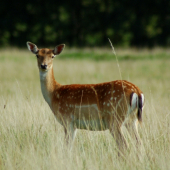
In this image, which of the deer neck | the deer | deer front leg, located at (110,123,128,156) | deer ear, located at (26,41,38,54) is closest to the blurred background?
deer ear, located at (26,41,38,54)

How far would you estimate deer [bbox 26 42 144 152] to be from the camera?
4.03 meters

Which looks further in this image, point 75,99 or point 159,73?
point 159,73

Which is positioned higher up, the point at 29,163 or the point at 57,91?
the point at 57,91

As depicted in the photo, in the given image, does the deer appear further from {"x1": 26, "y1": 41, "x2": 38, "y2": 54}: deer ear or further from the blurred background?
the blurred background

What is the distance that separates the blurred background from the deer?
26694mm

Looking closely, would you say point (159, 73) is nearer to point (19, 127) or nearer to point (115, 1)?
point (19, 127)

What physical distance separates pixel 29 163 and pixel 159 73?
11.1 meters

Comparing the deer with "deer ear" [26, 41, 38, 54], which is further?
"deer ear" [26, 41, 38, 54]

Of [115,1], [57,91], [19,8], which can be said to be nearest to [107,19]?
[115,1]

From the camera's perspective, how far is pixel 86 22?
107 ft

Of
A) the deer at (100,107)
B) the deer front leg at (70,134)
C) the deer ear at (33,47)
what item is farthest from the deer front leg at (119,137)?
the deer ear at (33,47)

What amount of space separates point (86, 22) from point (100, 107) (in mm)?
29079

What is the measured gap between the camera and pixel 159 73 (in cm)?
1400

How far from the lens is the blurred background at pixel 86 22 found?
3147cm
